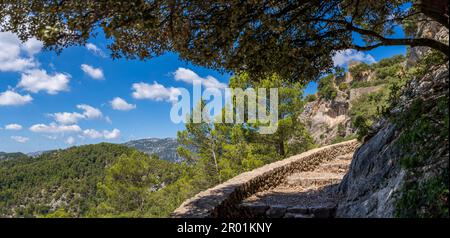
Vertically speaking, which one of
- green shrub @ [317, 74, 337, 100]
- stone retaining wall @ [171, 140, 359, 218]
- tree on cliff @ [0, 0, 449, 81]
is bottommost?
stone retaining wall @ [171, 140, 359, 218]

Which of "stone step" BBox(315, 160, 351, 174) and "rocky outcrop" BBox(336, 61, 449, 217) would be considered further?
"stone step" BBox(315, 160, 351, 174)

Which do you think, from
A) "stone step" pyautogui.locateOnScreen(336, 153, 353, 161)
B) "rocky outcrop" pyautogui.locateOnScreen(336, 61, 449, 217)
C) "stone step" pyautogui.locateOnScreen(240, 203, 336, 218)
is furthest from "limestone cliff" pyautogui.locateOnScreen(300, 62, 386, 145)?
"rocky outcrop" pyautogui.locateOnScreen(336, 61, 449, 217)

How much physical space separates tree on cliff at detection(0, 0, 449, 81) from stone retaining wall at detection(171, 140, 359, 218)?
2.91m

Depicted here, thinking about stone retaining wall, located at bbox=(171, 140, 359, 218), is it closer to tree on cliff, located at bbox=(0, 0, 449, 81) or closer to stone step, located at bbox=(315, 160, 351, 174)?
stone step, located at bbox=(315, 160, 351, 174)

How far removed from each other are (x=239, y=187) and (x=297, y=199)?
5.99ft

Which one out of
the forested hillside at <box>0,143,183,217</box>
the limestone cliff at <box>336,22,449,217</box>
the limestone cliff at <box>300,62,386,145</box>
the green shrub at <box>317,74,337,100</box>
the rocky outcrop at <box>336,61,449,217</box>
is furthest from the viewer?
the forested hillside at <box>0,143,183,217</box>

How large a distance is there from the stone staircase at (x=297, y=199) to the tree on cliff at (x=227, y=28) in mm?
3418

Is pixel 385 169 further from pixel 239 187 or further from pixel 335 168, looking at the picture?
pixel 335 168

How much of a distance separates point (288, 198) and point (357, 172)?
2.50m

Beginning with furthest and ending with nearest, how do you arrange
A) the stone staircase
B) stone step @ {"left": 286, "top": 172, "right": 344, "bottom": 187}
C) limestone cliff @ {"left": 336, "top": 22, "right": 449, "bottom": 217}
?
stone step @ {"left": 286, "top": 172, "right": 344, "bottom": 187} → the stone staircase → limestone cliff @ {"left": 336, "top": 22, "right": 449, "bottom": 217}

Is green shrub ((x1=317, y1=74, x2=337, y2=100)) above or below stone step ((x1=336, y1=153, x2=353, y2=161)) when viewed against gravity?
above

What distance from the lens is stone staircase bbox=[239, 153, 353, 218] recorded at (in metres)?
8.80
